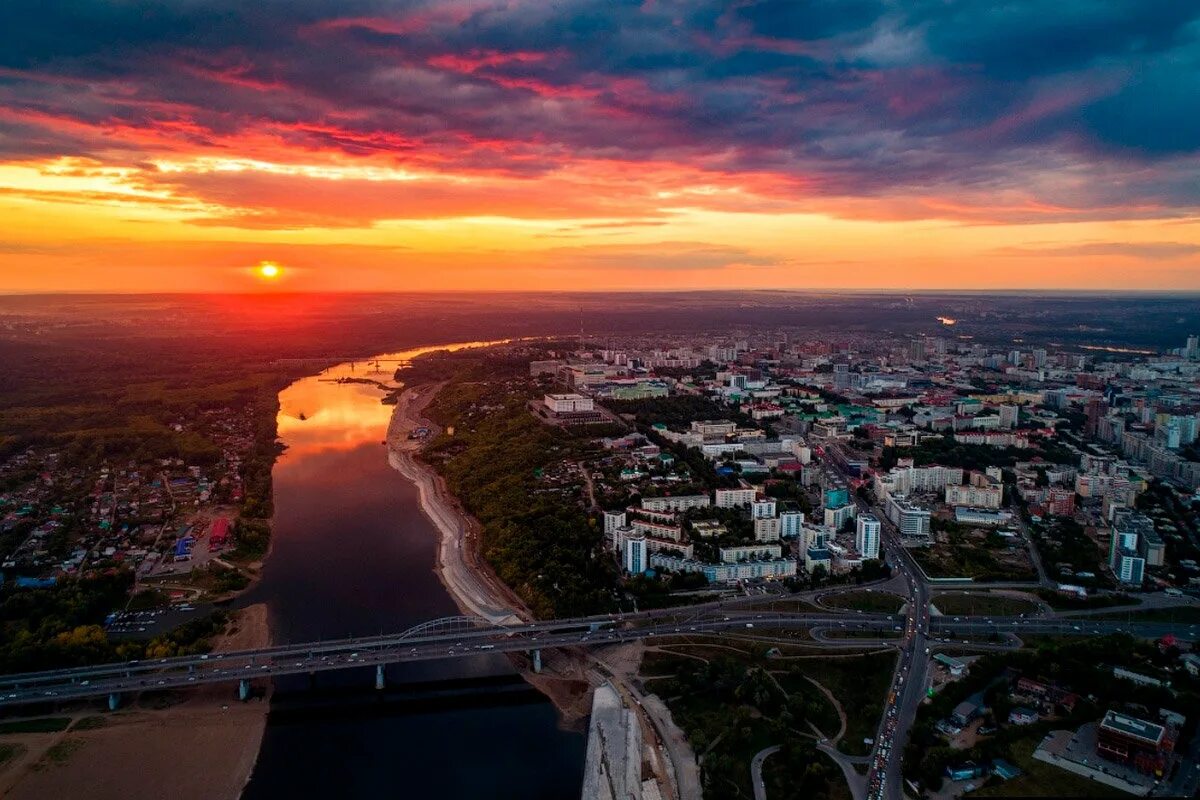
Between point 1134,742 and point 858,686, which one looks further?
point 858,686

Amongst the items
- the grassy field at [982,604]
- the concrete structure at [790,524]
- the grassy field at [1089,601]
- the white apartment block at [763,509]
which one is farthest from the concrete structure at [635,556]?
the grassy field at [1089,601]

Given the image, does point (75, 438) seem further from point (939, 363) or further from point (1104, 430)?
point (939, 363)

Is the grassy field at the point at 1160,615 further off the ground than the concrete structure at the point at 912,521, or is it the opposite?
the concrete structure at the point at 912,521

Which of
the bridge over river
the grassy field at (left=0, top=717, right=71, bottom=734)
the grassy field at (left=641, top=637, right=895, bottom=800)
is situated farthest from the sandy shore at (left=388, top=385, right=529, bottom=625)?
the grassy field at (left=0, top=717, right=71, bottom=734)

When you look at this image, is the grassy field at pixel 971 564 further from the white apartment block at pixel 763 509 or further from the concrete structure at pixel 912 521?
the white apartment block at pixel 763 509

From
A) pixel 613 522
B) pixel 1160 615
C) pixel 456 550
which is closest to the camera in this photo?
pixel 1160 615

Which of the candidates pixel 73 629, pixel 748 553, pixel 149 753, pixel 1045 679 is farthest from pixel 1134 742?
pixel 73 629

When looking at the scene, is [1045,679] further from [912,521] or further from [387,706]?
[387,706]
